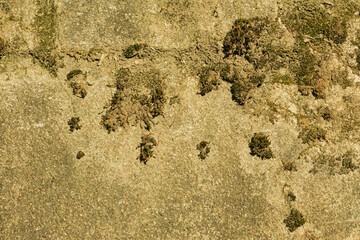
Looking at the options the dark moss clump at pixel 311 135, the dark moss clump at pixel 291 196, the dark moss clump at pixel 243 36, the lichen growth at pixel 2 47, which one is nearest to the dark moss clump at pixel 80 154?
the lichen growth at pixel 2 47

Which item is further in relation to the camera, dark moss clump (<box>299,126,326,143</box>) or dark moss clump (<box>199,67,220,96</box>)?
dark moss clump (<box>299,126,326,143</box>)

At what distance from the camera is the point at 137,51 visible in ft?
17.1

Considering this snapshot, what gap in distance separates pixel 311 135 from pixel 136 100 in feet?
12.4

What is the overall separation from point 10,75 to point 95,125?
76.8 inches

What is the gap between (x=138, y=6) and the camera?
5.21m

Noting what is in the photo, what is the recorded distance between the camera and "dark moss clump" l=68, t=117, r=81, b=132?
5074 mm

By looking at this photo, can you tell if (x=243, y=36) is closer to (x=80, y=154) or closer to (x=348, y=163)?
(x=348, y=163)

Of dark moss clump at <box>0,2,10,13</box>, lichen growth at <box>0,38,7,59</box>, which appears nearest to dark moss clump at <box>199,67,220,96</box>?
lichen growth at <box>0,38,7,59</box>

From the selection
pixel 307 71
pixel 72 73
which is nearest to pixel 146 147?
pixel 72 73

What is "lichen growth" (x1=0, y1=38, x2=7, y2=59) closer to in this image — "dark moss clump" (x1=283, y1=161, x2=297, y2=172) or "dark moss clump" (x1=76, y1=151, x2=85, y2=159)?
"dark moss clump" (x1=76, y1=151, x2=85, y2=159)

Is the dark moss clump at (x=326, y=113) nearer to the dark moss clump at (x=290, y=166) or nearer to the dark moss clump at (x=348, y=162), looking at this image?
the dark moss clump at (x=348, y=162)

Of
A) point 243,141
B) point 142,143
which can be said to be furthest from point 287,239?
point 142,143

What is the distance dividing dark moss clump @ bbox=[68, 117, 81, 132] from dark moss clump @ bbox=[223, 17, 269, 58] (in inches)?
131

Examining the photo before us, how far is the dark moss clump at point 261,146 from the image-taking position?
5285 millimetres
